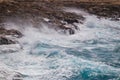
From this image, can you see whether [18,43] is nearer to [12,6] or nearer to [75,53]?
[75,53]

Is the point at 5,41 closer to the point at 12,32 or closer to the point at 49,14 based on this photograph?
the point at 12,32

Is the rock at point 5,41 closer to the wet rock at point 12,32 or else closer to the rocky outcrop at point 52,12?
the wet rock at point 12,32

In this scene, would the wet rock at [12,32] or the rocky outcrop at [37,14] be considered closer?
the wet rock at [12,32]

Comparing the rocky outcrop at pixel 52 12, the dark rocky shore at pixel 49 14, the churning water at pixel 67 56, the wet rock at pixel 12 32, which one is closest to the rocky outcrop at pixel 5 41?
the dark rocky shore at pixel 49 14

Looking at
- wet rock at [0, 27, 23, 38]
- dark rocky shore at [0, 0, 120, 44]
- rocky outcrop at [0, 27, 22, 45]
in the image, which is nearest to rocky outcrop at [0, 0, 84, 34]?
dark rocky shore at [0, 0, 120, 44]

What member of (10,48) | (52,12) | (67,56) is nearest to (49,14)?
(52,12)

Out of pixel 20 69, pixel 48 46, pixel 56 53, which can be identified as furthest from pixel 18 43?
pixel 20 69

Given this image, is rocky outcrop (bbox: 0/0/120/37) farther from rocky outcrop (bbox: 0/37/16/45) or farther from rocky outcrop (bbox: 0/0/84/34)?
rocky outcrop (bbox: 0/37/16/45)
